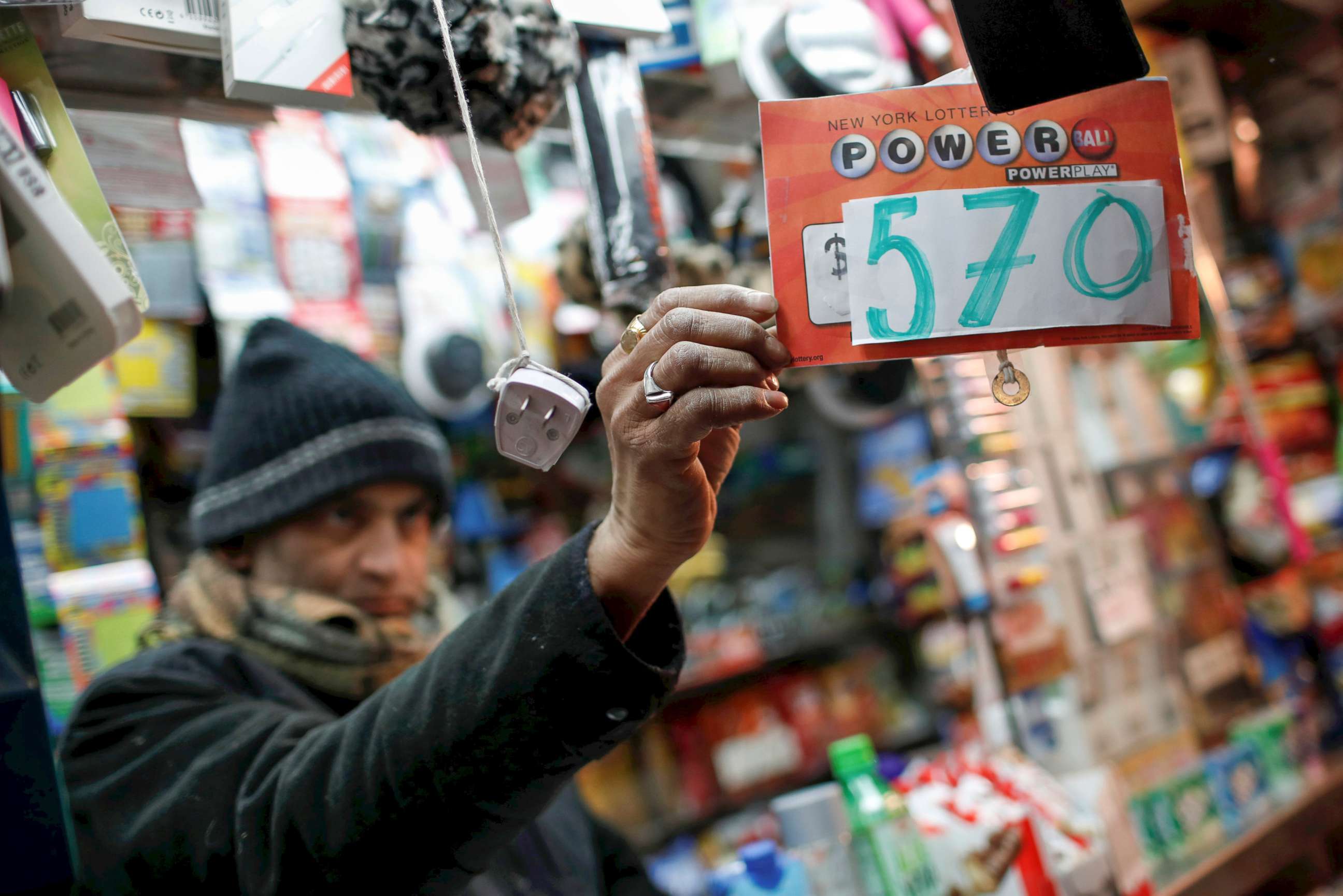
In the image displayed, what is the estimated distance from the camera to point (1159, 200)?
564 mm

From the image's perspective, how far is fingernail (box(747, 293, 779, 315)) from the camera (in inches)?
21.9

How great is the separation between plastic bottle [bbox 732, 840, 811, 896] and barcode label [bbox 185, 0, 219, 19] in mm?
1003

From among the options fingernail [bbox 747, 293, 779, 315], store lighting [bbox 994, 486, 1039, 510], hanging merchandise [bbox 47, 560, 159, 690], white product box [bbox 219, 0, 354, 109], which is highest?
white product box [bbox 219, 0, 354, 109]

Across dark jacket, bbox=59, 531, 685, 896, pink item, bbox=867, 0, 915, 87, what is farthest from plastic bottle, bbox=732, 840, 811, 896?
pink item, bbox=867, 0, 915, 87

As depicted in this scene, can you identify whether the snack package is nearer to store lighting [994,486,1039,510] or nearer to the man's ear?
store lighting [994,486,1039,510]

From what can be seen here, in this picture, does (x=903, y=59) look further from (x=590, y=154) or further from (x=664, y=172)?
(x=664, y=172)

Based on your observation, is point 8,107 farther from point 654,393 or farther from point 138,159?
point 654,393

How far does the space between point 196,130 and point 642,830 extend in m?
1.83

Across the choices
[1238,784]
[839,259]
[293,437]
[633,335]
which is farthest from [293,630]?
[1238,784]

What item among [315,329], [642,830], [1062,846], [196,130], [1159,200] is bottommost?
[642,830]

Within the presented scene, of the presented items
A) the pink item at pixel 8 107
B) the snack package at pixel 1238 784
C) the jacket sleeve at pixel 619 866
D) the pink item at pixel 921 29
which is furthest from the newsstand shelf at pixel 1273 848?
the pink item at pixel 8 107

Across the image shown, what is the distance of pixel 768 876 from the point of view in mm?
1073

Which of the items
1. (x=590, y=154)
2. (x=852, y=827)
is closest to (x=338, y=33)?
(x=590, y=154)

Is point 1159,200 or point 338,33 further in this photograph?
point 338,33
